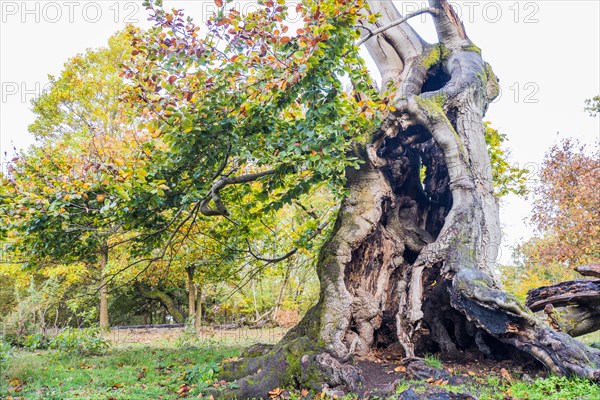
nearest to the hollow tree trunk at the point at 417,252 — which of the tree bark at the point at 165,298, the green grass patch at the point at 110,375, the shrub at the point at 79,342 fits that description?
the green grass patch at the point at 110,375

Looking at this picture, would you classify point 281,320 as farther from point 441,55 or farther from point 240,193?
point 441,55

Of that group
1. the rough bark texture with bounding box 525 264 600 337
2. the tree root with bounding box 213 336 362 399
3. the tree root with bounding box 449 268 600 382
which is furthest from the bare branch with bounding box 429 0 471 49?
the tree root with bounding box 213 336 362 399

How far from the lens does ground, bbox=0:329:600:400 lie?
385 cm

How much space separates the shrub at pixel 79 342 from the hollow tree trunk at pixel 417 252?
4588 millimetres

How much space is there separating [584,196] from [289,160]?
38.9 ft

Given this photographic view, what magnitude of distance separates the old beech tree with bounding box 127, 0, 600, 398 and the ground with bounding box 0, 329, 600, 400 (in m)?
0.25

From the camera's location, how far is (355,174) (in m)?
6.54

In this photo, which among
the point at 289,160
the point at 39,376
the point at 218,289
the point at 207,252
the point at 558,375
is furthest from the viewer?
the point at 218,289

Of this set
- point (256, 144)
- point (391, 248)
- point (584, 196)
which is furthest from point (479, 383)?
point (584, 196)

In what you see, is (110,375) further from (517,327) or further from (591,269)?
(591,269)

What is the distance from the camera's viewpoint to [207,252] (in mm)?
8523

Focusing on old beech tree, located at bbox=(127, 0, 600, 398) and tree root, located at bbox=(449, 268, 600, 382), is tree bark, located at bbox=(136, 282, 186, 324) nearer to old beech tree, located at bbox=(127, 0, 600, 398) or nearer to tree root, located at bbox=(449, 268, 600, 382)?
old beech tree, located at bbox=(127, 0, 600, 398)

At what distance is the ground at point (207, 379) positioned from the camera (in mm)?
3848

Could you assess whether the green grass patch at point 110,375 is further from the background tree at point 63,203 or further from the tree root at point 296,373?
the background tree at point 63,203
